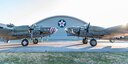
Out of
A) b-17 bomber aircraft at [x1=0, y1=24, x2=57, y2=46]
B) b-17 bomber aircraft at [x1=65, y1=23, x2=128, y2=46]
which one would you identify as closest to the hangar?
b-17 bomber aircraft at [x1=0, y1=24, x2=57, y2=46]

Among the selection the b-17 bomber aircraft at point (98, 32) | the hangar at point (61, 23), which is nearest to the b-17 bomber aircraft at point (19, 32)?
the b-17 bomber aircraft at point (98, 32)

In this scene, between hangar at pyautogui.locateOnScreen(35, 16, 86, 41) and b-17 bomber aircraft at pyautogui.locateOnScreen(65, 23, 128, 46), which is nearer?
b-17 bomber aircraft at pyautogui.locateOnScreen(65, 23, 128, 46)

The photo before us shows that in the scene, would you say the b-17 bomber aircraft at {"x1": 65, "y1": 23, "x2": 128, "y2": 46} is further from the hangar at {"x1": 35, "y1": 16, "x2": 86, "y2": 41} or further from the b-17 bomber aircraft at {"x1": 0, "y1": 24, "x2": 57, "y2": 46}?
the hangar at {"x1": 35, "y1": 16, "x2": 86, "y2": 41}

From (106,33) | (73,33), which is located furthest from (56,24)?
(106,33)

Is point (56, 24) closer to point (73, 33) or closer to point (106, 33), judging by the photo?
point (73, 33)

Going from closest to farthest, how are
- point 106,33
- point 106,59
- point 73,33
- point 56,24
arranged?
point 106,59, point 106,33, point 73,33, point 56,24

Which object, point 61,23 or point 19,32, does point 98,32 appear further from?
point 61,23

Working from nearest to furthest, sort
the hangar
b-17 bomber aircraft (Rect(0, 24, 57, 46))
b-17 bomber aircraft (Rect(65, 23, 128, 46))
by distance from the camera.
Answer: b-17 bomber aircraft (Rect(65, 23, 128, 46))
b-17 bomber aircraft (Rect(0, 24, 57, 46))
the hangar

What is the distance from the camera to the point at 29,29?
1091 inches

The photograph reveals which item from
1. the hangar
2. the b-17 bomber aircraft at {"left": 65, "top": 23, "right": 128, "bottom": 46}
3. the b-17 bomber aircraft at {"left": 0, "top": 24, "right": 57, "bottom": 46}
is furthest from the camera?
the hangar

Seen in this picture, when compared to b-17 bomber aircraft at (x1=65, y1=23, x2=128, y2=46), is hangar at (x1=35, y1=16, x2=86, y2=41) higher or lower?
higher

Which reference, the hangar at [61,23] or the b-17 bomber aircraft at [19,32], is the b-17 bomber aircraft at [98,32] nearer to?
the b-17 bomber aircraft at [19,32]

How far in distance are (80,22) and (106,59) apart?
36.6 metres

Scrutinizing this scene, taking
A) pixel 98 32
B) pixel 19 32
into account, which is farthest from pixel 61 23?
pixel 98 32
